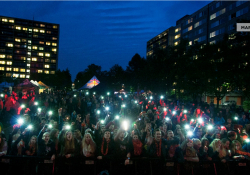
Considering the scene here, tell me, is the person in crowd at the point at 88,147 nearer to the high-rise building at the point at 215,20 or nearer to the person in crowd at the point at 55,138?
the person in crowd at the point at 55,138

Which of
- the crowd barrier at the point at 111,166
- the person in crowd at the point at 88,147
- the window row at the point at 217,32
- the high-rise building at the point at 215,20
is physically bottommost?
the crowd barrier at the point at 111,166

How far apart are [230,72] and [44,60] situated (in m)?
104

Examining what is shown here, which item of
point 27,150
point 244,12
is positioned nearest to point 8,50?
point 244,12

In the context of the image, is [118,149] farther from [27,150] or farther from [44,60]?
[44,60]

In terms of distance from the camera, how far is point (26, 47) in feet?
338

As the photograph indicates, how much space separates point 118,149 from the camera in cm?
552

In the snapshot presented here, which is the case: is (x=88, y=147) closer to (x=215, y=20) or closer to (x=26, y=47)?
(x=215, y=20)

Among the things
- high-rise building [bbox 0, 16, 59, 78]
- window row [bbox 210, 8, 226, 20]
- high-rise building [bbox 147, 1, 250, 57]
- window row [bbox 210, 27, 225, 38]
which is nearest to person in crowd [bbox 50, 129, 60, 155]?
high-rise building [bbox 147, 1, 250, 57]

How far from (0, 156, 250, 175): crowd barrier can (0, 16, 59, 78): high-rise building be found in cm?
10429

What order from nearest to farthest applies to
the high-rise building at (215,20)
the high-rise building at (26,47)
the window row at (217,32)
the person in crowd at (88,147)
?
the person in crowd at (88,147) < the high-rise building at (215,20) < the window row at (217,32) < the high-rise building at (26,47)

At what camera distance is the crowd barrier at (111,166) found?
194 inches

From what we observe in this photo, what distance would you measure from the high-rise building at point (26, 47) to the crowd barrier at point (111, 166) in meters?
104

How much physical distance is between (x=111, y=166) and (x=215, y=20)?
2191 inches

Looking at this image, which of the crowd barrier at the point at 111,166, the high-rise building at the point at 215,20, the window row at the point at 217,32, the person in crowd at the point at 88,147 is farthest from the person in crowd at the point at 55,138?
the window row at the point at 217,32
